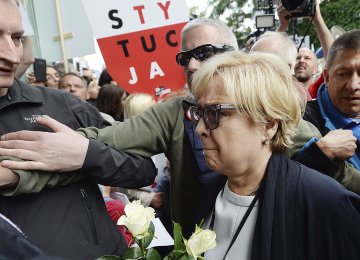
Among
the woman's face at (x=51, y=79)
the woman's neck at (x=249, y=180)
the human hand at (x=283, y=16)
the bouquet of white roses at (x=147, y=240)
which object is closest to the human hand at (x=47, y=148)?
the bouquet of white roses at (x=147, y=240)

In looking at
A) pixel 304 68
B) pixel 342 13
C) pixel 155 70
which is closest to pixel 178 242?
pixel 155 70

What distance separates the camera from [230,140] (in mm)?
1596

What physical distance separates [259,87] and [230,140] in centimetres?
21

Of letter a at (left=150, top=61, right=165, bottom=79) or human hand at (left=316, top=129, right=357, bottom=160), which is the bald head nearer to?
letter a at (left=150, top=61, right=165, bottom=79)

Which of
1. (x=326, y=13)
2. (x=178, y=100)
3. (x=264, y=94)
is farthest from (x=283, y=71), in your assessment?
(x=326, y=13)

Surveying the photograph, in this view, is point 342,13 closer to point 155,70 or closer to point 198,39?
point 155,70

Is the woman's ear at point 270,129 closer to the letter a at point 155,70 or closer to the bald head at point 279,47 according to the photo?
the bald head at point 279,47

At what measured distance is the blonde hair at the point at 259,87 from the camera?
156 cm

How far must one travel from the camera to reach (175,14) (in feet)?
9.63

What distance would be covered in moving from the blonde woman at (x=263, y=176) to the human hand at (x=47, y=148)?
456mm

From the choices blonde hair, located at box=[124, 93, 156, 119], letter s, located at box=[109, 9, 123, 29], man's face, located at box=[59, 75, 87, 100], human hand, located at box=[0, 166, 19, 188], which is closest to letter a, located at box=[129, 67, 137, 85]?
letter s, located at box=[109, 9, 123, 29]

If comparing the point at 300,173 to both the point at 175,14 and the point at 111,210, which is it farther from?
the point at 175,14

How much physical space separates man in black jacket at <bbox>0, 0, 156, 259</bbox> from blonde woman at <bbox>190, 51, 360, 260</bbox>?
0.36 meters

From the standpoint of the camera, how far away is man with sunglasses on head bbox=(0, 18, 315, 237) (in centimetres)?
170
